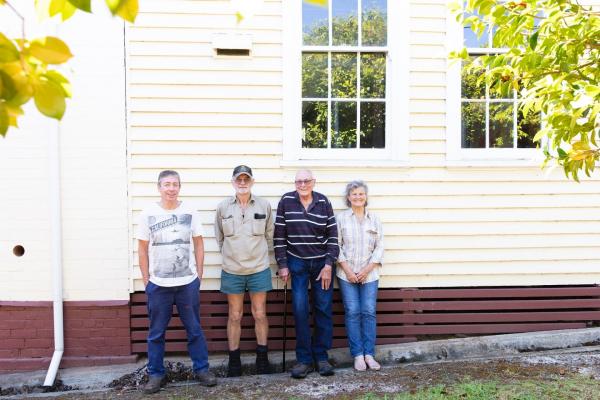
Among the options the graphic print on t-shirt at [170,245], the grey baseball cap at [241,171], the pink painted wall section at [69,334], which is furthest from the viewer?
the pink painted wall section at [69,334]

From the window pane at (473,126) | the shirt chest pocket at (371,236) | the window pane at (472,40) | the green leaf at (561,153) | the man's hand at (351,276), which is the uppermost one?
the window pane at (472,40)

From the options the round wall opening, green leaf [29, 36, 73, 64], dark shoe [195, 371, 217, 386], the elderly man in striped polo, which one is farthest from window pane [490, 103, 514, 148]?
green leaf [29, 36, 73, 64]

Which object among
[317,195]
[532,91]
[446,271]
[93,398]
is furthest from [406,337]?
[532,91]

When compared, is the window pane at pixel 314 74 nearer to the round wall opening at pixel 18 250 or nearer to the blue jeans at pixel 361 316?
the blue jeans at pixel 361 316

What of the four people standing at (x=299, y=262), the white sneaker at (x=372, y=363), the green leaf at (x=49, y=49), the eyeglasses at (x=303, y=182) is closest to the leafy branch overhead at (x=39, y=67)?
the green leaf at (x=49, y=49)

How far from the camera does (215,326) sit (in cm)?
559

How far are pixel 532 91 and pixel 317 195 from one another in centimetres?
257

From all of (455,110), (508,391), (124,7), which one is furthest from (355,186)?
(124,7)

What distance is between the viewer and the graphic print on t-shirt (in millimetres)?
4855

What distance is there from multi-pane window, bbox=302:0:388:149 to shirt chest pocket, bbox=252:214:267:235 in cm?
97

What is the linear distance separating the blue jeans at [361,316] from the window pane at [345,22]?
2372mm

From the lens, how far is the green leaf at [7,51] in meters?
1.10

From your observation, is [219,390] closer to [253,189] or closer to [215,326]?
[215,326]

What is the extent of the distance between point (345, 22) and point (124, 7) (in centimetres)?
481
